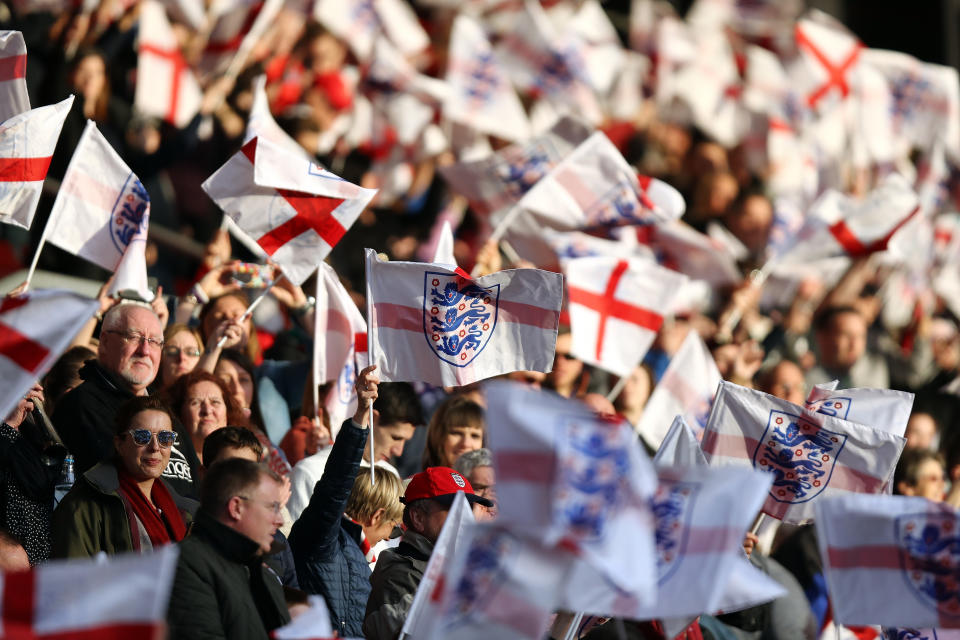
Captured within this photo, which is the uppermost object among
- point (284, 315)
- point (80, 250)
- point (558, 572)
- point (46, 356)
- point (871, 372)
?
point (46, 356)

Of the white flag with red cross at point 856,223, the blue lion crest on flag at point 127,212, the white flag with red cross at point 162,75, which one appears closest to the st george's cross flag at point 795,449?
the blue lion crest on flag at point 127,212

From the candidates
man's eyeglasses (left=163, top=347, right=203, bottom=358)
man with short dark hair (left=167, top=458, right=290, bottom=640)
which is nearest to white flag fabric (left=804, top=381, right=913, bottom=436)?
man's eyeglasses (left=163, top=347, right=203, bottom=358)

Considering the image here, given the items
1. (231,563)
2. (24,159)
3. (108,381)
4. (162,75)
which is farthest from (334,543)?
(162,75)

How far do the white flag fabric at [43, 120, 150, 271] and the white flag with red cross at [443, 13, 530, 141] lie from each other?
4503mm

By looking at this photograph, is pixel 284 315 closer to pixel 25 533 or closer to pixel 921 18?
pixel 25 533

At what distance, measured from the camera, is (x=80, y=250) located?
725 centimetres

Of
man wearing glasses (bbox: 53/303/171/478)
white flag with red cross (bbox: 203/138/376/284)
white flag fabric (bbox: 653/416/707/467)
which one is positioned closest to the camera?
white flag fabric (bbox: 653/416/707/467)

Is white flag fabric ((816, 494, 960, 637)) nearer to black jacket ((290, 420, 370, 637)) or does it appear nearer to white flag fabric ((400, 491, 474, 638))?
white flag fabric ((400, 491, 474, 638))

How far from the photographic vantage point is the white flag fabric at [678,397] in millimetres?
8516

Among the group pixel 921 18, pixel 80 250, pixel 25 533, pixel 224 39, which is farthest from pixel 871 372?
pixel 921 18

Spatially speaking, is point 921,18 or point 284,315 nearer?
point 284,315

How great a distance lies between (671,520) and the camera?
4809mm

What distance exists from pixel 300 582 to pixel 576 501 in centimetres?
194

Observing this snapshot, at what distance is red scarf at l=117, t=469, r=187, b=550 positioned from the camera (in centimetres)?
550
